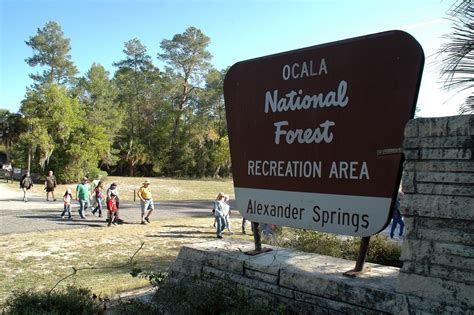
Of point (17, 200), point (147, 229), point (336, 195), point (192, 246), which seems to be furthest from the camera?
point (17, 200)

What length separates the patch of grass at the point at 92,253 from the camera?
6562mm

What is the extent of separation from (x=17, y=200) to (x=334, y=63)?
2178cm

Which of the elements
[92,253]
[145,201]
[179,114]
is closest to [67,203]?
[145,201]

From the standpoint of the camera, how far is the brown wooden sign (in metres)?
3.03

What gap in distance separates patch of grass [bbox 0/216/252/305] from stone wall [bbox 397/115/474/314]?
3.69 metres

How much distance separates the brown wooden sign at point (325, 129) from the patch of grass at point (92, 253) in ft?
8.36

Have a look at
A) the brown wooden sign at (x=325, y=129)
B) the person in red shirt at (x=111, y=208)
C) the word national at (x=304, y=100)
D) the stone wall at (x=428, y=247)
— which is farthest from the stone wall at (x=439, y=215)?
the person in red shirt at (x=111, y=208)

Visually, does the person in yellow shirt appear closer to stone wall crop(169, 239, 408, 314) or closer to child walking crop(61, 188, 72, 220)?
child walking crop(61, 188, 72, 220)

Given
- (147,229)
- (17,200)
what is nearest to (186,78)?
(17,200)

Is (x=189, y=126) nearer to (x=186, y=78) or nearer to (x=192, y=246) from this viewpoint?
(x=186, y=78)

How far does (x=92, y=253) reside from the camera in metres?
9.47

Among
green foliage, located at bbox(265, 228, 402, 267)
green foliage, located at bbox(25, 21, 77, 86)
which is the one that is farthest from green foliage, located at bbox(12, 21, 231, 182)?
green foliage, located at bbox(265, 228, 402, 267)

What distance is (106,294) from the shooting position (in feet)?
16.3

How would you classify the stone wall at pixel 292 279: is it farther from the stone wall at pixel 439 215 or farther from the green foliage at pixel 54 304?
the green foliage at pixel 54 304
